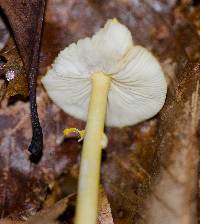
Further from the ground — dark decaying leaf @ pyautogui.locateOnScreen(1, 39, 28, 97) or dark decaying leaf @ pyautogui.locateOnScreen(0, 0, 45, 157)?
dark decaying leaf @ pyautogui.locateOnScreen(0, 0, 45, 157)

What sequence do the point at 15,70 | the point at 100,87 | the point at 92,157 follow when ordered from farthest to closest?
the point at 15,70 → the point at 100,87 → the point at 92,157

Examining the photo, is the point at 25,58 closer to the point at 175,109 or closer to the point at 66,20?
the point at 66,20

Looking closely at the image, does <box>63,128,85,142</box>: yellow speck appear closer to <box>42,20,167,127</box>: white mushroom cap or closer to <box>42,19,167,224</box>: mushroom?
<box>42,19,167,224</box>: mushroom

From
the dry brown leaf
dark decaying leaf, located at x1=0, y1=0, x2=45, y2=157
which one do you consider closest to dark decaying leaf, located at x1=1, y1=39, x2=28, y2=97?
dark decaying leaf, located at x1=0, y1=0, x2=45, y2=157

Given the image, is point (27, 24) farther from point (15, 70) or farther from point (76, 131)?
point (76, 131)

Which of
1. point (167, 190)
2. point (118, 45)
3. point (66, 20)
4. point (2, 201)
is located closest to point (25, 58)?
point (66, 20)

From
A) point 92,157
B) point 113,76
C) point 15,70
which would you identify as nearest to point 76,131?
point 92,157

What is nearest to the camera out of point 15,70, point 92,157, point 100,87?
point 92,157
